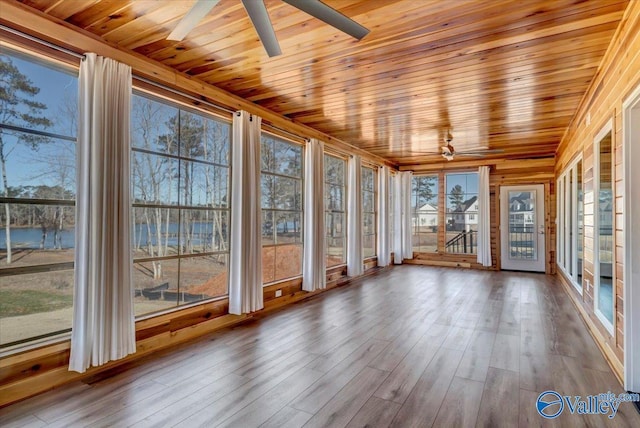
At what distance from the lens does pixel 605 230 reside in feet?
10.8

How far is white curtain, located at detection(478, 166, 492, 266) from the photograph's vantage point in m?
7.84

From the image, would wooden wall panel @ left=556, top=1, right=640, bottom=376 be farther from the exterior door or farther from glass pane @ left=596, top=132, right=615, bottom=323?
the exterior door

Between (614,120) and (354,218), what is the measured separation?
407 centimetres

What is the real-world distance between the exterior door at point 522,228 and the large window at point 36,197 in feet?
26.8

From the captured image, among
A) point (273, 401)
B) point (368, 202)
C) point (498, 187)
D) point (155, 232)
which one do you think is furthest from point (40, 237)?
point (498, 187)

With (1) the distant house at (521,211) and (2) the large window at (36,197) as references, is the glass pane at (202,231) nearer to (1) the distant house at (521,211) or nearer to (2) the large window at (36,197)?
(2) the large window at (36,197)

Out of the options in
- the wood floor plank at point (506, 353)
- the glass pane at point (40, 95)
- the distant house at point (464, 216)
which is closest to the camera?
the glass pane at point (40, 95)

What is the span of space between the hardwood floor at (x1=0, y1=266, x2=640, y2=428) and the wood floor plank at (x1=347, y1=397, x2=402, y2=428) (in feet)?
0.04

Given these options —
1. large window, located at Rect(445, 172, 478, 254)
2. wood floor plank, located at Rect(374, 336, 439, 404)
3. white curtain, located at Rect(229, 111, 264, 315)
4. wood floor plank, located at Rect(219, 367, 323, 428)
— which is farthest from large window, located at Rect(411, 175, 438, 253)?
wood floor plank, located at Rect(219, 367, 323, 428)

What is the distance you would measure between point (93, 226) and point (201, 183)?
1354 mm

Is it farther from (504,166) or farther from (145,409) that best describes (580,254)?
(145,409)

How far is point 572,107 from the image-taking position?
4.38 m

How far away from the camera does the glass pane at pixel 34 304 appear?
236 centimetres

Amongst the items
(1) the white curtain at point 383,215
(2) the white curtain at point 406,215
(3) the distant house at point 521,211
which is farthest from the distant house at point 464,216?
(1) the white curtain at point 383,215
